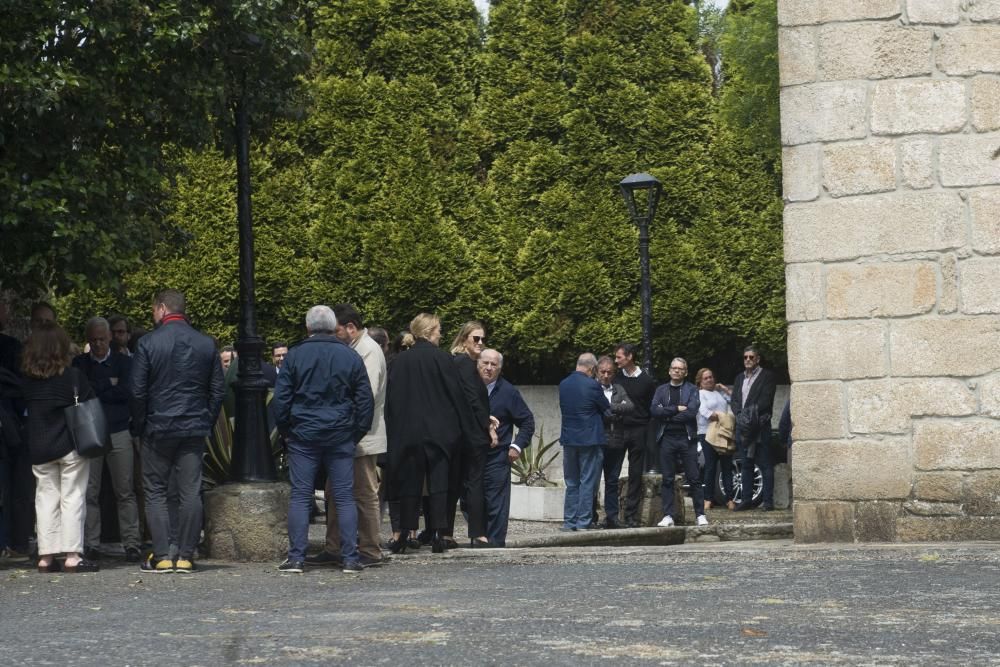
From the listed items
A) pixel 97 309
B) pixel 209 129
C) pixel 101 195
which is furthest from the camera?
pixel 97 309

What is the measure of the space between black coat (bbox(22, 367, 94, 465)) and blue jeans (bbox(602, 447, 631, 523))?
6661mm

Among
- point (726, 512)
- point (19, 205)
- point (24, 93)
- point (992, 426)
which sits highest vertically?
point (24, 93)

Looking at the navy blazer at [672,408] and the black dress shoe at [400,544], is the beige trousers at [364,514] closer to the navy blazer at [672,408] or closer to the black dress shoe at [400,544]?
the black dress shoe at [400,544]

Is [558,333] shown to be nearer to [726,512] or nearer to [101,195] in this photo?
[726,512]

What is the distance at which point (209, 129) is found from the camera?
13.8 metres

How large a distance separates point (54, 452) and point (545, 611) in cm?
434

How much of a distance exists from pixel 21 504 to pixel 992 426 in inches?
262

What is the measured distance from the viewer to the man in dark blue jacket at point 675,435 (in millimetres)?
16469

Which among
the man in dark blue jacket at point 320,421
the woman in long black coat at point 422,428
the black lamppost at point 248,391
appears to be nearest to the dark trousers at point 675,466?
the woman in long black coat at point 422,428

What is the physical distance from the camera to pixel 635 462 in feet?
54.5

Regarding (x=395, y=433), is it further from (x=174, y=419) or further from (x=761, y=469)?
(x=761, y=469)

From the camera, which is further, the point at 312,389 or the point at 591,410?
the point at 591,410

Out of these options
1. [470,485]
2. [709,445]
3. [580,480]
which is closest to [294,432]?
[470,485]

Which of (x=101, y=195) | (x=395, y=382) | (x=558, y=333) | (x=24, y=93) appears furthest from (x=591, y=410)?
(x=558, y=333)
